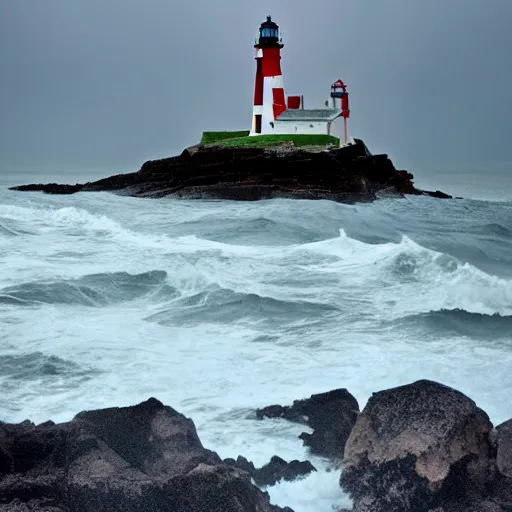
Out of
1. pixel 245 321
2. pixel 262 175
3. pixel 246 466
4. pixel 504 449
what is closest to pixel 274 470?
pixel 246 466

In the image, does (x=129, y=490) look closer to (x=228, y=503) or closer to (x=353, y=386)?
(x=228, y=503)

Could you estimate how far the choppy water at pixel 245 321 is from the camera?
648 cm

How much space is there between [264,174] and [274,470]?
23.7 meters

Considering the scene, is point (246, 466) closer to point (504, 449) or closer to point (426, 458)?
point (426, 458)

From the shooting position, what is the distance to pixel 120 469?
14.9 ft

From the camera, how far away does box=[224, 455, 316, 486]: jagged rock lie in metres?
5.01

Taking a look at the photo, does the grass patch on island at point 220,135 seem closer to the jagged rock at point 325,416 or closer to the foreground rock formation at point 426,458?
the jagged rock at point 325,416

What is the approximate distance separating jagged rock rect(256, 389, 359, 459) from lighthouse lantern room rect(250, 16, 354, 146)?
26.6m

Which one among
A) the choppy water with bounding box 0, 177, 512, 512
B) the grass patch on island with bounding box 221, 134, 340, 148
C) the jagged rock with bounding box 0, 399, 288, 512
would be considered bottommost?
the jagged rock with bounding box 0, 399, 288, 512

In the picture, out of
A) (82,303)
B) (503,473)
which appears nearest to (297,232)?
→ (82,303)

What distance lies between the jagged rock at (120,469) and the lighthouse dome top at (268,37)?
28893mm

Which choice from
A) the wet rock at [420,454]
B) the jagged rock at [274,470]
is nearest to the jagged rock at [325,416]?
the jagged rock at [274,470]

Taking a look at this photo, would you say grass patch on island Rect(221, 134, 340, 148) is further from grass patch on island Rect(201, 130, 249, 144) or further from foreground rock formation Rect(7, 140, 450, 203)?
grass patch on island Rect(201, 130, 249, 144)

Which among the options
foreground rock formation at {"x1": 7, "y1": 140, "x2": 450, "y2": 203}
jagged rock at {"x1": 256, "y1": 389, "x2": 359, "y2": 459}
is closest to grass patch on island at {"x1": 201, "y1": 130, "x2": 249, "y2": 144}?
foreground rock formation at {"x1": 7, "y1": 140, "x2": 450, "y2": 203}
